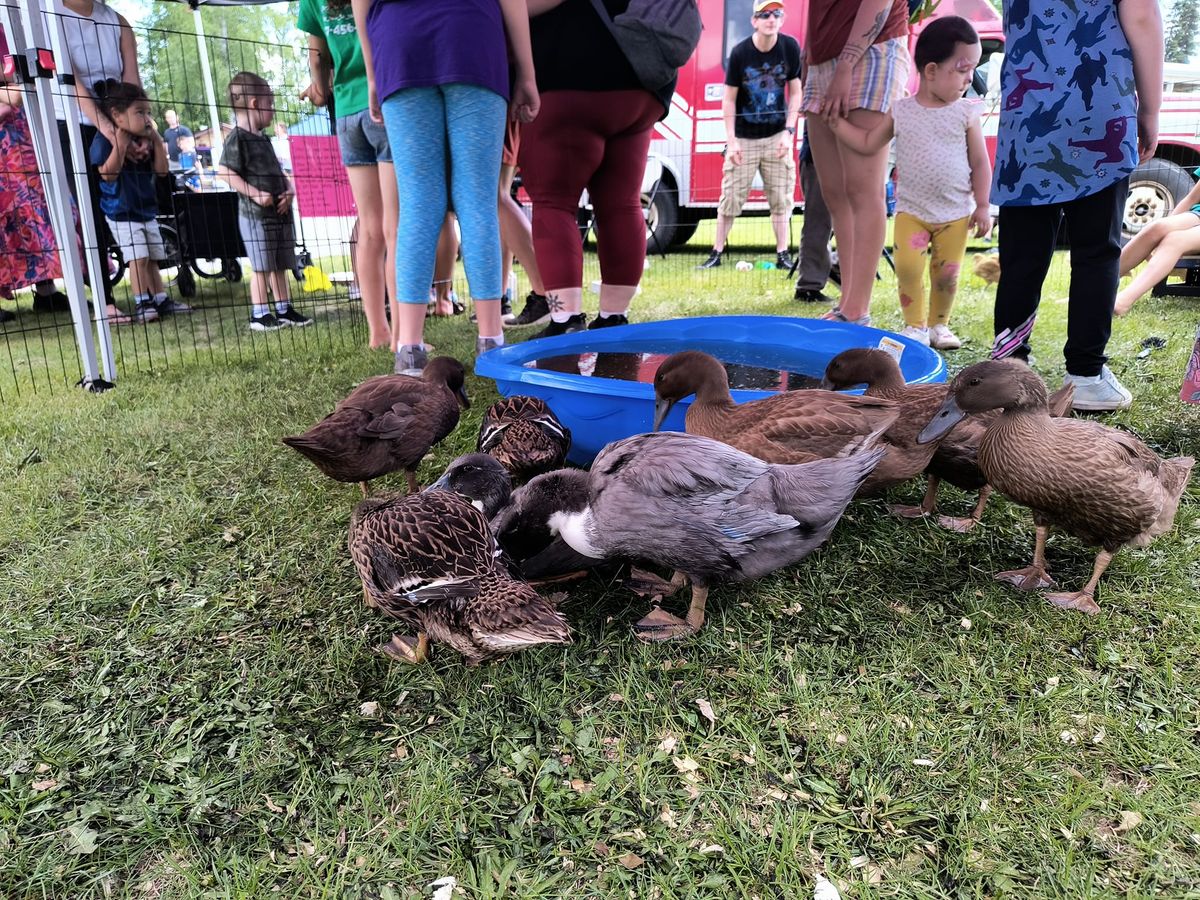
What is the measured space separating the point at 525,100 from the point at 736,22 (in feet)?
31.8

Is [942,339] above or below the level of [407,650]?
above

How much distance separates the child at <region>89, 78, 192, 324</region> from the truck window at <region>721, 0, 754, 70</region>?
339 inches

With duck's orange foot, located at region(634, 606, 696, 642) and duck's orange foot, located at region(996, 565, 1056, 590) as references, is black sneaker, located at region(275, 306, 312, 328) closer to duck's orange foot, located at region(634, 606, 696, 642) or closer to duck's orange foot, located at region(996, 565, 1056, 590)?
duck's orange foot, located at region(634, 606, 696, 642)

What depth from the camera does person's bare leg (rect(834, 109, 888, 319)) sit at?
16.1ft

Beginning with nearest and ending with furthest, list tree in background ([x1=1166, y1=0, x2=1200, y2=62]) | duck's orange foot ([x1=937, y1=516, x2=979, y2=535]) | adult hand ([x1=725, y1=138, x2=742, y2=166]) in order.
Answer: duck's orange foot ([x1=937, y1=516, x2=979, y2=535])
adult hand ([x1=725, y1=138, x2=742, y2=166])
tree in background ([x1=1166, y1=0, x2=1200, y2=62])

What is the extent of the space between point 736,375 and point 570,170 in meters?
1.62

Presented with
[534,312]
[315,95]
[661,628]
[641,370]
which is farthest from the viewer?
[534,312]

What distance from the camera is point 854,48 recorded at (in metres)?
4.78

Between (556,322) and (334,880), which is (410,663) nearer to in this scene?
(334,880)

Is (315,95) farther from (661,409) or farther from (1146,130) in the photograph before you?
(1146,130)

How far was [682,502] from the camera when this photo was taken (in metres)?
2.45

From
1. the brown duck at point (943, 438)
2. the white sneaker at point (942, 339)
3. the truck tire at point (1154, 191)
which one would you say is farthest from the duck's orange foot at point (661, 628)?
the truck tire at point (1154, 191)

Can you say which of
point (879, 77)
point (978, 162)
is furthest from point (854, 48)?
point (978, 162)

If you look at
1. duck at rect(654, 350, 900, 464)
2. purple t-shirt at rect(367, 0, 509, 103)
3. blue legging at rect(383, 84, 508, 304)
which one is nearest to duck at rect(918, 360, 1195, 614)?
duck at rect(654, 350, 900, 464)
